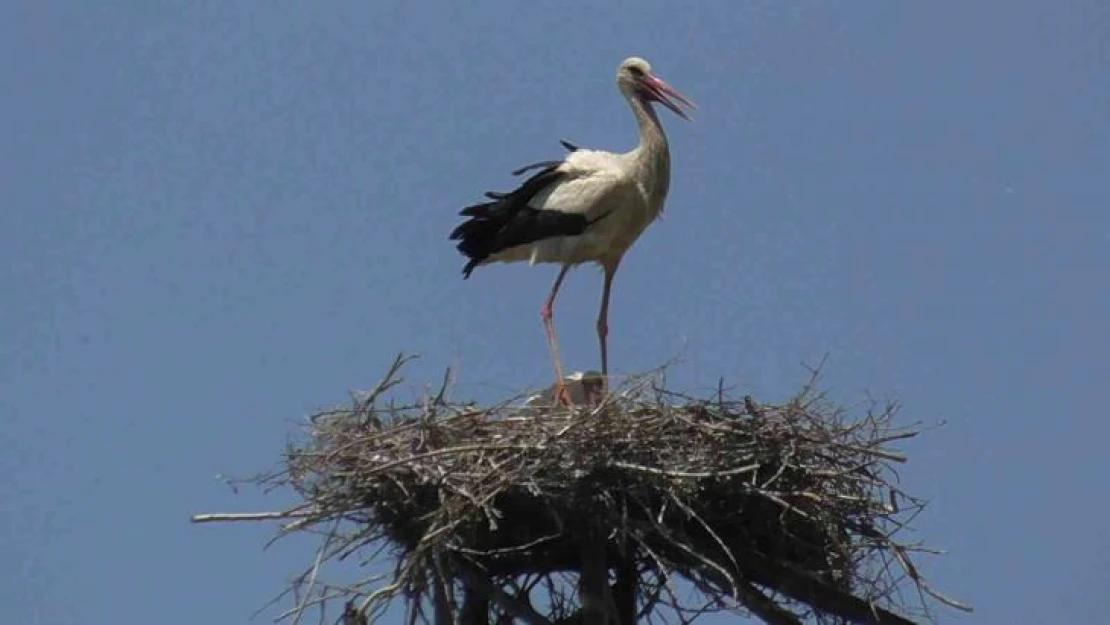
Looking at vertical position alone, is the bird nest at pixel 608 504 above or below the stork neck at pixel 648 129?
below

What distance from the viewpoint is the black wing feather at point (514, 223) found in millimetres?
13695

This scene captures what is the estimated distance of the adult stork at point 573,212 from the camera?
13.7 meters

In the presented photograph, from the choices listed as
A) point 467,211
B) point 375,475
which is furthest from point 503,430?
point 467,211

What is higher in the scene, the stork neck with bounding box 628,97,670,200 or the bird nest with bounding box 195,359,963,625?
the stork neck with bounding box 628,97,670,200

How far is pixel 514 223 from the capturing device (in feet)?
45.1

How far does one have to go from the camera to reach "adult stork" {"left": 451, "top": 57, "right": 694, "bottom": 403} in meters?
13.7

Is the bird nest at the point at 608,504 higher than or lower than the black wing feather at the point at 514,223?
lower

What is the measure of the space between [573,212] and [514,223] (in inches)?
11.3

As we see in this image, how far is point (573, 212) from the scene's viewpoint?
44.8ft

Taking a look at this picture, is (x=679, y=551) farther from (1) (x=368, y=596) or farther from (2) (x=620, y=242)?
(2) (x=620, y=242)

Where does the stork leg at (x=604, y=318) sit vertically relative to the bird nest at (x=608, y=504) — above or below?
above

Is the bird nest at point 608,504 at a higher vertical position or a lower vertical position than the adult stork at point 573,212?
lower

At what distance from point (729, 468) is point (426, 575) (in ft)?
3.96

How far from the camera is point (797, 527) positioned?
11547mm
